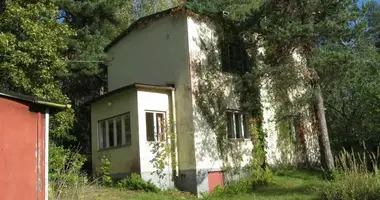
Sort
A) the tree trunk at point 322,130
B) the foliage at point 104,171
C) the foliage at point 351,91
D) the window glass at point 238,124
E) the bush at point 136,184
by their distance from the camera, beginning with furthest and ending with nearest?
the window glass at point 238,124 → the tree trunk at point 322,130 → the foliage at point 351,91 → the foliage at point 104,171 → the bush at point 136,184

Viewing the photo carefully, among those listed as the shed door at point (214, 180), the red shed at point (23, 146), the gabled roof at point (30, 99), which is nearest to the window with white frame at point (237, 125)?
the shed door at point (214, 180)

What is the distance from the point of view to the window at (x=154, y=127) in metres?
16.4

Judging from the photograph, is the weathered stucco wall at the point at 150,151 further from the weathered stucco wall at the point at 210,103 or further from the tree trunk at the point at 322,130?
the tree trunk at the point at 322,130

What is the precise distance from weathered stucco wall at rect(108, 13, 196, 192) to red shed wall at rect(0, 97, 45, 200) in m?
7.91

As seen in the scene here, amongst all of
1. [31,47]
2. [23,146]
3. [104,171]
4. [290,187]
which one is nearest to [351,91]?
[290,187]

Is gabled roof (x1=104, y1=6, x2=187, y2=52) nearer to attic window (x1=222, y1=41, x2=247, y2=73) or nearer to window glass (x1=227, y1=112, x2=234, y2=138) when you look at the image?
attic window (x1=222, y1=41, x2=247, y2=73)

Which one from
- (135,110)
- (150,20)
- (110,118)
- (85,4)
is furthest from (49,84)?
(85,4)

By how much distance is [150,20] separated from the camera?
61.1 feet

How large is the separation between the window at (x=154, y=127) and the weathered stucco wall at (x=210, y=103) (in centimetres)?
132

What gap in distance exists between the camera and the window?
16391 mm

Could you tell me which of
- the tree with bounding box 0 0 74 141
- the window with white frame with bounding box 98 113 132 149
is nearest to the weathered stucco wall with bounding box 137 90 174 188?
the window with white frame with bounding box 98 113 132 149

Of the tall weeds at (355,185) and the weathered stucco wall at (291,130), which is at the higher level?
the weathered stucco wall at (291,130)

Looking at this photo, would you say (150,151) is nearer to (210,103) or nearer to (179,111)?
(179,111)

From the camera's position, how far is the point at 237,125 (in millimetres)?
18562
